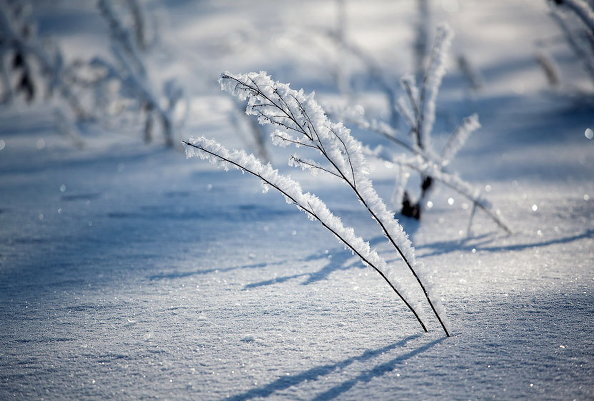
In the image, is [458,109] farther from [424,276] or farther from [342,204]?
[424,276]

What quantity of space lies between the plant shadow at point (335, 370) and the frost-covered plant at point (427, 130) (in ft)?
2.84

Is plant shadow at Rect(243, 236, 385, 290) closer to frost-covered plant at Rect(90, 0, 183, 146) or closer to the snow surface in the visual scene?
the snow surface

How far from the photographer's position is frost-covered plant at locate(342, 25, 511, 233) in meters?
1.83

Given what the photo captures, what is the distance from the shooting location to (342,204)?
8.27ft

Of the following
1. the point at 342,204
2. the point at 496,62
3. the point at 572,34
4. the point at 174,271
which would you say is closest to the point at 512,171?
the point at 572,34

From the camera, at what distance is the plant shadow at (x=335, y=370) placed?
40.3 inches

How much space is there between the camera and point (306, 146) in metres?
1.07

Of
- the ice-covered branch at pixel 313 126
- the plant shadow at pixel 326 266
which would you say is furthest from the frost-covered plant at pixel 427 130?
the ice-covered branch at pixel 313 126

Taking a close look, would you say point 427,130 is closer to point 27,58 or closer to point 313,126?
point 313,126

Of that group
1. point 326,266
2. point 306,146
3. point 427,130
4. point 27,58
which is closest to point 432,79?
point 427,130

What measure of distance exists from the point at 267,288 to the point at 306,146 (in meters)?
0.66

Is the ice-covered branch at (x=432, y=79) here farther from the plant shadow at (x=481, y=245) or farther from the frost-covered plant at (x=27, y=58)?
the frost-covered plant at (x=27, y=58)

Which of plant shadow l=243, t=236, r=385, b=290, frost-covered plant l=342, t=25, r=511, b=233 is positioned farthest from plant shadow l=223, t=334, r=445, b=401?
frost-covered plant l=342, t=25, r=511, b=233

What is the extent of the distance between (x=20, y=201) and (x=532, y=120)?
15.9 feet
